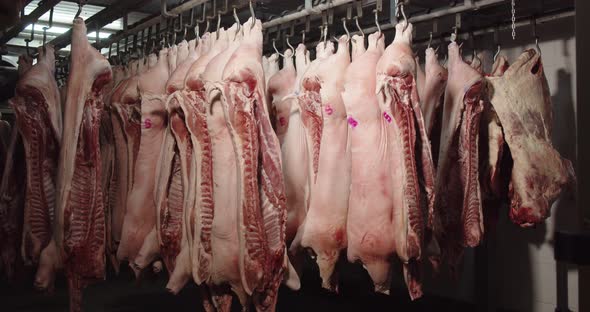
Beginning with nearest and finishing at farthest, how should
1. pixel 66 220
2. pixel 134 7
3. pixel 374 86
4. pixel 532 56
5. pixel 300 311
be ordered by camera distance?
pixel 374 86 < pixel 66 220 < pixel 532 56 < pixel 134 7 < pixel 300 311

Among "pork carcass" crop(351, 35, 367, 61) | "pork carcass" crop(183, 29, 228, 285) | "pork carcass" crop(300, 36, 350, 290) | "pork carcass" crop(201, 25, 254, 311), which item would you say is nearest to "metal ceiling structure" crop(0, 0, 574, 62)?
"pork carcass" crop(351, 35, 367, 61)

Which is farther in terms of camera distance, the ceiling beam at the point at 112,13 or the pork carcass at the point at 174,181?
the ceiling beam at the point at 112,13

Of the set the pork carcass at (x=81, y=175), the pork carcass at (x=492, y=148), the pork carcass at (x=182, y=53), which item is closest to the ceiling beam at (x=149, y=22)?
the pork carcass at (x=182, y=53)

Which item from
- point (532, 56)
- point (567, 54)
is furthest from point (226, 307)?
point (567, 54)

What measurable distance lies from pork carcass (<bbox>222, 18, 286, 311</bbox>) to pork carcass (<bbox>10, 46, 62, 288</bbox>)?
3.64 ft

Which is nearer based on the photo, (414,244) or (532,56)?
(414,244)

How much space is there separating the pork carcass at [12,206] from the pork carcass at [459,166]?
243 cm

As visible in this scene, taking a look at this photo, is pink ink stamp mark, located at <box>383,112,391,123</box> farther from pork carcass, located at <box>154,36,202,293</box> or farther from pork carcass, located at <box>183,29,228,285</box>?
pork carcass, located at <box>154,36,202,293</box>

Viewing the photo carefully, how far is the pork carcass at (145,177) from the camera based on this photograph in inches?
119

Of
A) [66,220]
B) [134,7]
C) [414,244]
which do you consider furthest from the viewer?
[134,7]

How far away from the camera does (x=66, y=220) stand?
2736 millimetres

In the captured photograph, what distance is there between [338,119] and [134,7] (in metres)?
1.79

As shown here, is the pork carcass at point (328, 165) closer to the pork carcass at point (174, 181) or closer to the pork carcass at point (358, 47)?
the pork carcass at point (358, 47)

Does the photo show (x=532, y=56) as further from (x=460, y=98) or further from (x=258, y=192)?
(x=258, y=192)
